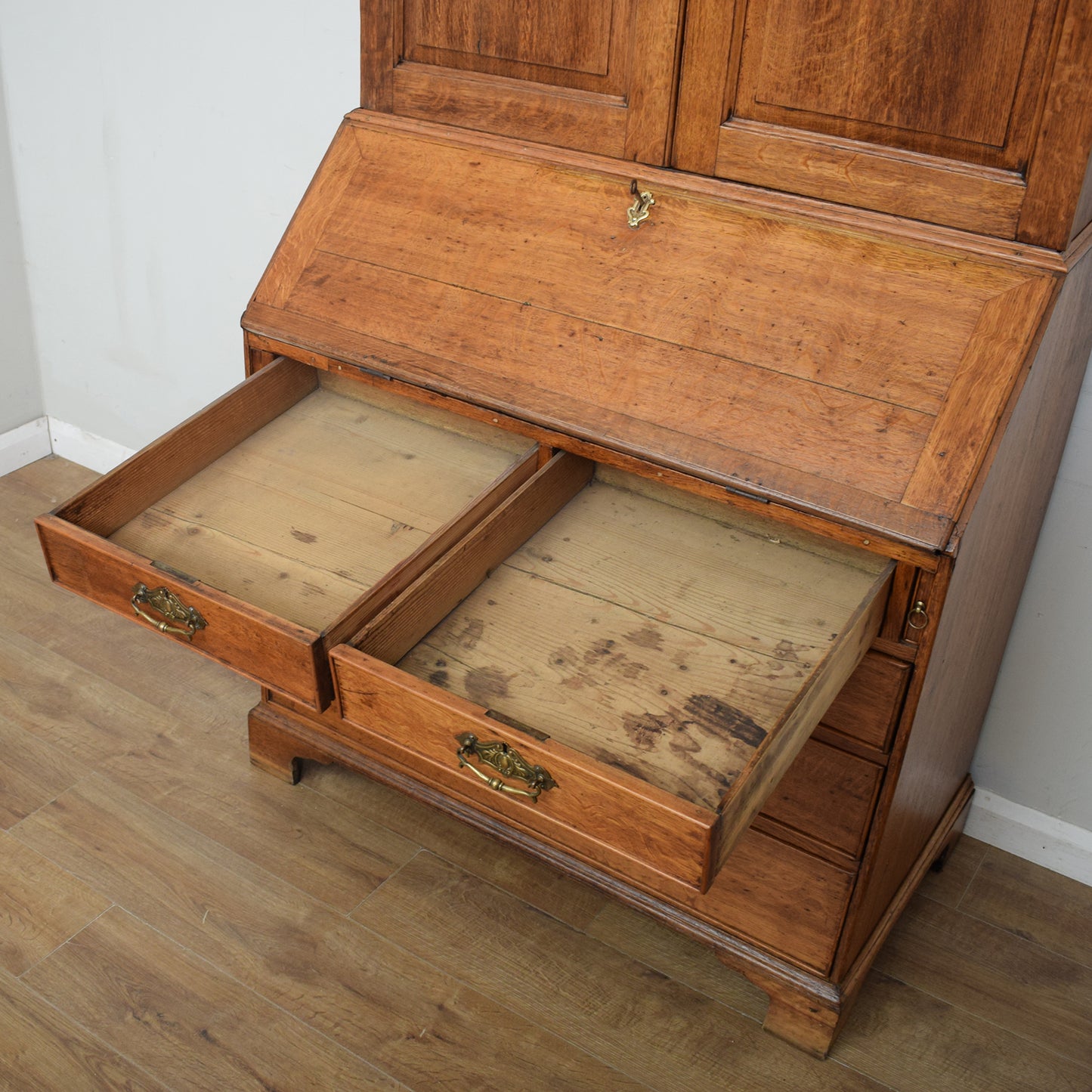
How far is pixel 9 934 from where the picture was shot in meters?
1.96

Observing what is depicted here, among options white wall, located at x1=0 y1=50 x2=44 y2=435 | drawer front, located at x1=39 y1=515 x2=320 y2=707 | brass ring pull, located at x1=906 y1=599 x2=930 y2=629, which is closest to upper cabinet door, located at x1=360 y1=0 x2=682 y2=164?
brass ring pull, located at x1=906 y1=599 x2=930 y2=629

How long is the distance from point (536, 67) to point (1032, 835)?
1.60m

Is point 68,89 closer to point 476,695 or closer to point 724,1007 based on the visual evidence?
A: point 476,695

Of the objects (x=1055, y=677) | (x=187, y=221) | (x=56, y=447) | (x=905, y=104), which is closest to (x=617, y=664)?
(x=905, y=104)

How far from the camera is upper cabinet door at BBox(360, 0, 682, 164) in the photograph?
159 cm

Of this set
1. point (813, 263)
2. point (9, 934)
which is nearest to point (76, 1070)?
point (9, 934)

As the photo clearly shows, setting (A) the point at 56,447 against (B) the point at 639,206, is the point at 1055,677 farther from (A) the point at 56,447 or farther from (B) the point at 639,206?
(A) the point at 56,447

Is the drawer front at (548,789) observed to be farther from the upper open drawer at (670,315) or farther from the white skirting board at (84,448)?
the white skirting board at (84,448)

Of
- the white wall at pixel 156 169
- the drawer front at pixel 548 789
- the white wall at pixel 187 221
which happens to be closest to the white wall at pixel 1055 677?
the white wall at pixel 187 221

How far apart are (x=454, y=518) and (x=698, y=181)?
56 centimetres

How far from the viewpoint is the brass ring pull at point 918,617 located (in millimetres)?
1466

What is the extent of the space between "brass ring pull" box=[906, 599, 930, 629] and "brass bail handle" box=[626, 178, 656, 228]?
0.63m

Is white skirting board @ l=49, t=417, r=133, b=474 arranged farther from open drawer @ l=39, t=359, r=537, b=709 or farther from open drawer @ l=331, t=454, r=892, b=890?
open drawer @ l=331, t=454, r=892, b=890

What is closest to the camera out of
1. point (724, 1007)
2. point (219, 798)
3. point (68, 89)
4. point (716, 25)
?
point (716, 25)
